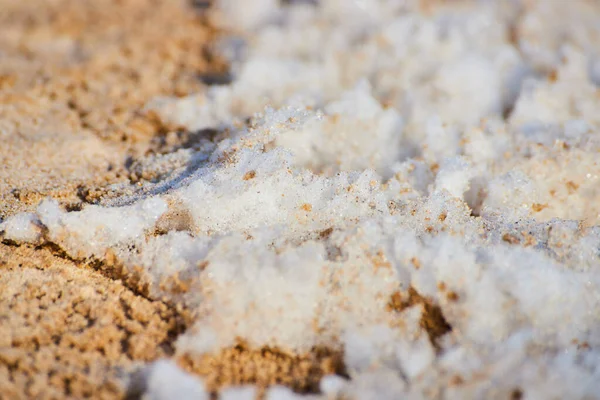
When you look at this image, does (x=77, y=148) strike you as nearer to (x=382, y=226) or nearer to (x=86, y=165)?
(x=86, y=165)

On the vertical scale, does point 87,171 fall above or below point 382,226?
above

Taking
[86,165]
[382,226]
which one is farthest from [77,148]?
[382,226]

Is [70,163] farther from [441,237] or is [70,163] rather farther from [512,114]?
[512,114]

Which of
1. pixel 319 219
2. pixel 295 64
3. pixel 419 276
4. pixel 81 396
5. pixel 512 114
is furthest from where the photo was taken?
pixel 295 64

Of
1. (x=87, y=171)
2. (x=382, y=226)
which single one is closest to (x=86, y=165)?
(x=87, y=171)

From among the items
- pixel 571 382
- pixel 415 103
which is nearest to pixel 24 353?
pixel 571 382

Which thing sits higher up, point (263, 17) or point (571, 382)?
point (263, 17)

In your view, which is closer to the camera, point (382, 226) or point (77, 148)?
point (382, 226)

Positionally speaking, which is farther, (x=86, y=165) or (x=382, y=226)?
(x=86, y=165)
